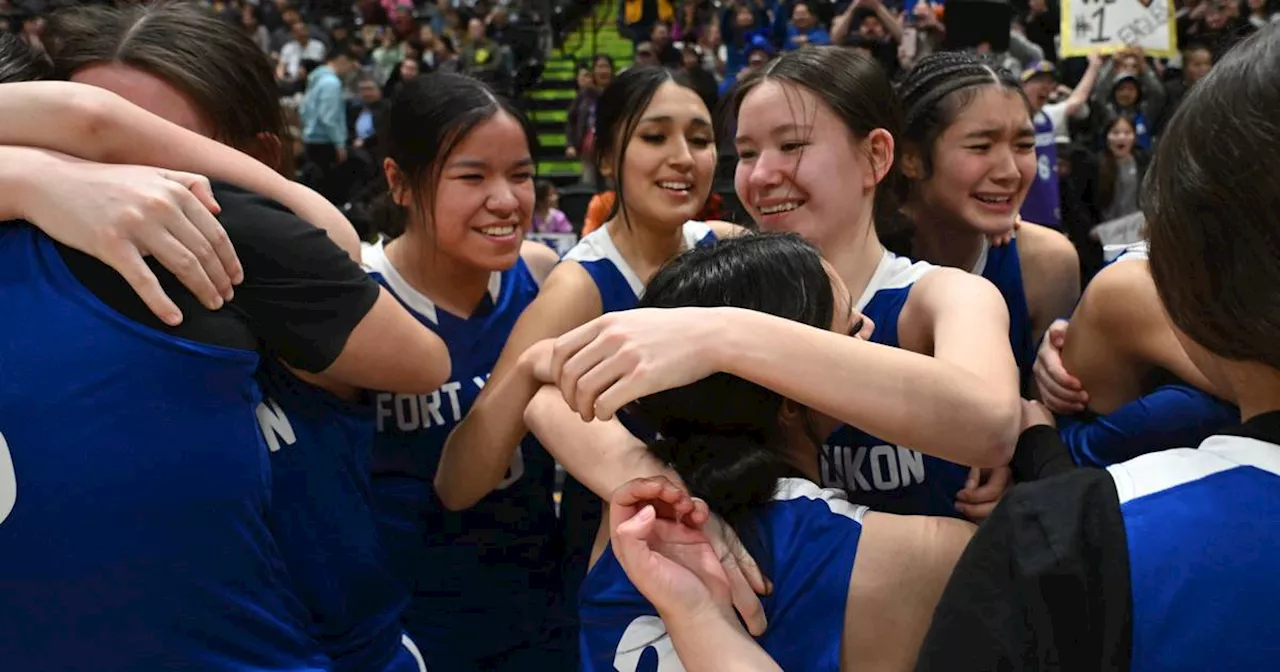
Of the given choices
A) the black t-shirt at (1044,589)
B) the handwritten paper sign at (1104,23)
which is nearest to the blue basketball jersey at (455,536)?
the black t-shirt at (1044,589)

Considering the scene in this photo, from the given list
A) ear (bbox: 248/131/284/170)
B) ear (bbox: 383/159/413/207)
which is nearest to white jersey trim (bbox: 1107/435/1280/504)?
ear (bbox: 248/131/284/170)

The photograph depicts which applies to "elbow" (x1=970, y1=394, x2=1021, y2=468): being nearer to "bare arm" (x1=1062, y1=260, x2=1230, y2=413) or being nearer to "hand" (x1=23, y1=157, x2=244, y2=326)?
"bare arm" (x1=1062, y1=260, x2=1230, y2=413)

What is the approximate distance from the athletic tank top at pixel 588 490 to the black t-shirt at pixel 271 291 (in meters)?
0.99

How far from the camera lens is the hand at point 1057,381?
6.31ft

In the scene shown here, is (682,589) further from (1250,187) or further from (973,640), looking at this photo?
(1250,187)

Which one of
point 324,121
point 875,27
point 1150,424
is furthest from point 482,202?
point 324,121

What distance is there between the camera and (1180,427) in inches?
65.9

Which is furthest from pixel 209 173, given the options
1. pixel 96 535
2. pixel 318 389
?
pixel 96 535

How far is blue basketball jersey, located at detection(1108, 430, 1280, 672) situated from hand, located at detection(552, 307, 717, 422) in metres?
0.54

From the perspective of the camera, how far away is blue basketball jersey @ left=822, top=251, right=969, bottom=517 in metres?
1.92

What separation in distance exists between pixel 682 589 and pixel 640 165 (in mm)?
1551

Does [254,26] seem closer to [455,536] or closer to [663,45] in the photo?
[663,45]

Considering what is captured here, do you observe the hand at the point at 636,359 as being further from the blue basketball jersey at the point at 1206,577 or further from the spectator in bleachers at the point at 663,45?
the spectator in bleachers at the point at 663,45

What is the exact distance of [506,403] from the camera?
78.7 inches
